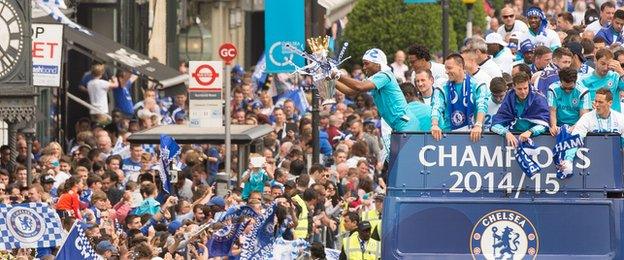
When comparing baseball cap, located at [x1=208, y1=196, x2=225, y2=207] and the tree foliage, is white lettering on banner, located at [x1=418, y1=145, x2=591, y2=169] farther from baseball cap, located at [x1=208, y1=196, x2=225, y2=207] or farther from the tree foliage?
the tree foliage

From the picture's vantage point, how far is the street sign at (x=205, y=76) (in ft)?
104

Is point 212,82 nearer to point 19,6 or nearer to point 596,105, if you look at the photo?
point 19,6

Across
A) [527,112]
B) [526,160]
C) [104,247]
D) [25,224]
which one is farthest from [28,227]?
[526,160]

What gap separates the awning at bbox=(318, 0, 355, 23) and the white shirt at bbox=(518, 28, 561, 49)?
15425 mm

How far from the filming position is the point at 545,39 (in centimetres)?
3055

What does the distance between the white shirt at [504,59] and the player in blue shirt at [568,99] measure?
15.0ft

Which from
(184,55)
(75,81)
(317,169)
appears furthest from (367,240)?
(184,55)

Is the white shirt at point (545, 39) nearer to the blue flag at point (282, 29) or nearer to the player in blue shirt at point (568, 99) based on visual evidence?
the blue flag at point (282, 29)

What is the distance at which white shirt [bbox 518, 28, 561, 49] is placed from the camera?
99.5 feet

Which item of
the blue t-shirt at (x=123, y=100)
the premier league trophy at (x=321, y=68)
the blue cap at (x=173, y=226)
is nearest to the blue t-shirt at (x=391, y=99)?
the premier league trophy at (x=321, y=68)

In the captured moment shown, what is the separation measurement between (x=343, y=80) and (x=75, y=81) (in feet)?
67.3

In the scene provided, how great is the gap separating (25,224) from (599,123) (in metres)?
5.76

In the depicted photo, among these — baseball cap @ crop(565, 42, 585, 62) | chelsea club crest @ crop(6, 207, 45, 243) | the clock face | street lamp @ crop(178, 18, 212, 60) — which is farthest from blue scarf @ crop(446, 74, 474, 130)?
street lamp @ crop(178, 18, 212, 60)

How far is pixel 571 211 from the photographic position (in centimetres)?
2114
